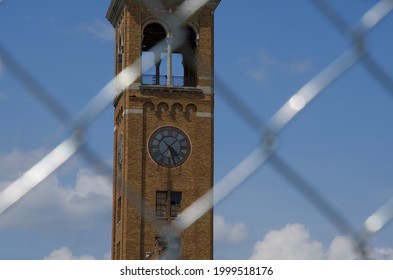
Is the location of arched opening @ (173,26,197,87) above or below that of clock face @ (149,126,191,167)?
above

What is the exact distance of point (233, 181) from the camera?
10.6 feet

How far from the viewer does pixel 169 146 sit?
122 feet

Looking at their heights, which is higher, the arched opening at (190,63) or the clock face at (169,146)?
the arched opening at (190,63)

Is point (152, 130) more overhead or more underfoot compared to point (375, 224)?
more overhead

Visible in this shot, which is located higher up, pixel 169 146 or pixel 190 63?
pixel 190 63

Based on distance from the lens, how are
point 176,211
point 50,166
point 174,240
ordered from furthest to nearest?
1. point 176,211
2. point 174,240
3. point 50,166

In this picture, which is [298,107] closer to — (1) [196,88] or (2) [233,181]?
(2) [233,181]

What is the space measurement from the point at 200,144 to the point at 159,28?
4738 millimetres

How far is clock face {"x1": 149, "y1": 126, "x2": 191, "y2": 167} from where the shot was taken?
36688 mm

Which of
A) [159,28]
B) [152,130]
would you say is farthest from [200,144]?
[159,28]

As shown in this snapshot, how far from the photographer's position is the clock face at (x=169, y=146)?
36.7 metres
